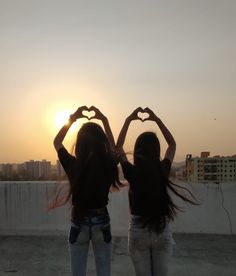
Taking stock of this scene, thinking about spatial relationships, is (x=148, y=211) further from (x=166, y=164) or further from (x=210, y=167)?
(x=210, y=167)

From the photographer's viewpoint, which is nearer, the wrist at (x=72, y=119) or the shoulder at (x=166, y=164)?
the shoulder at (x=166, y=164)

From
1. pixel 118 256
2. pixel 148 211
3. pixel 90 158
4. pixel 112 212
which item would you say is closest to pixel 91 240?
pixel 148 211

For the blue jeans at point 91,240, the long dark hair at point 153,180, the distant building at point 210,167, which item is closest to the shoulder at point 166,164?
the long dark hair at point 153,180

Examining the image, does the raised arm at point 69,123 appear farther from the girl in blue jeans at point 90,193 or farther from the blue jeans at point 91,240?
the blue jeans at point 91,240

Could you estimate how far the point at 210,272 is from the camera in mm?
6402

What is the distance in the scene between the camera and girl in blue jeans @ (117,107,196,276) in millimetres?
3900

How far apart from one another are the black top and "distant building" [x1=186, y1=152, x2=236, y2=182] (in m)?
6.22

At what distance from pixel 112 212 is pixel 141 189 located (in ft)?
16.4

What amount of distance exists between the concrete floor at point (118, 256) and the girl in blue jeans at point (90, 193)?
7.79 feet

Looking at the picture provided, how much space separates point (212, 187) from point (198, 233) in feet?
2.74

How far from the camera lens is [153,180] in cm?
391

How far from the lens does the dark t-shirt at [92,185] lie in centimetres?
391

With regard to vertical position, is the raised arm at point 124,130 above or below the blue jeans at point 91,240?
above

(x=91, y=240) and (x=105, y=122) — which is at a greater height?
(x=105, y=122)
